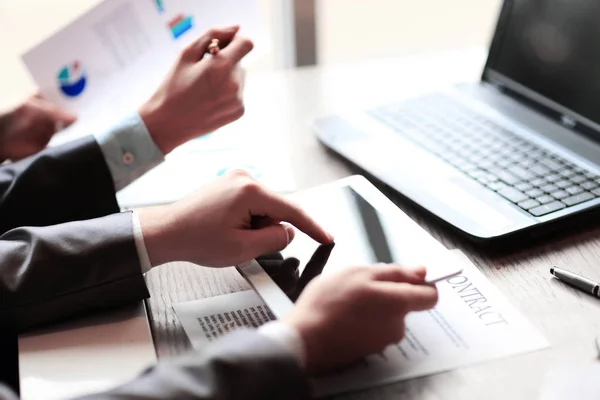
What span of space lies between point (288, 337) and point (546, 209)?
1.20 ft

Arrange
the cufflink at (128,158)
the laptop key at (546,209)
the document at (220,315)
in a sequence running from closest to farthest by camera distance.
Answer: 1. the document at (220,315)
2. the laptop key at (546,209)
3. the cufflink at (128,158)

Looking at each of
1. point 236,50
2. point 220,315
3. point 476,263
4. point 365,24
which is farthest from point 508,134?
point 365,24

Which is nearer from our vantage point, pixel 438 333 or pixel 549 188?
pixel 438 333

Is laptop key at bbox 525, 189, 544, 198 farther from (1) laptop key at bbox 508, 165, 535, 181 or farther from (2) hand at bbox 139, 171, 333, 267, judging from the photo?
(2) hand at bbox 139, 171, 333, 267

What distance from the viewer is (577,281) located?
2.12 feet

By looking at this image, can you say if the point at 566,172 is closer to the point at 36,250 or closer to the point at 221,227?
the point at 221,227

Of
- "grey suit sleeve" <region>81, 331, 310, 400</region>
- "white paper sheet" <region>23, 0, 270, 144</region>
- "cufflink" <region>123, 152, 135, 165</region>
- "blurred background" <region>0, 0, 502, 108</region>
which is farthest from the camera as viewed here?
"blurred background" <region>0, 0, 502, 108</region>

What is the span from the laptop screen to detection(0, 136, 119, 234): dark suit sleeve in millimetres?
609

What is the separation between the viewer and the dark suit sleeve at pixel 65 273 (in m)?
0.60

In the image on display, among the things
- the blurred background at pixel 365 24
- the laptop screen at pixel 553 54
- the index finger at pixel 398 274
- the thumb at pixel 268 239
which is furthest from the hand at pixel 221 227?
the blurred background at pixel 365 24

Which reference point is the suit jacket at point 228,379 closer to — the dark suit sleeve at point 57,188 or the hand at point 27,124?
the dark suit sleeve at point 57,188

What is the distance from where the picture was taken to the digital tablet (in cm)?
61

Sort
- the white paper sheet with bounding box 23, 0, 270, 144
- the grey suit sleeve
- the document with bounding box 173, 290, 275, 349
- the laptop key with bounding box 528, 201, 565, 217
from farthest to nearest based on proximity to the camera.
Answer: the white paper sheet with bounding box 23, 0, 270, 144
the laptop key with bounding box 528, 201, 565, 217
the document with bounding box 173, 290, 275, 349
the grey suit sleeve

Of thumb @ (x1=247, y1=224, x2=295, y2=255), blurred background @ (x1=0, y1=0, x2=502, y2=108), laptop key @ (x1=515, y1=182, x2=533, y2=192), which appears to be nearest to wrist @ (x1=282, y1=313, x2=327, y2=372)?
thumb @ (x1=247, y1=224, x2=295, y2=255)
